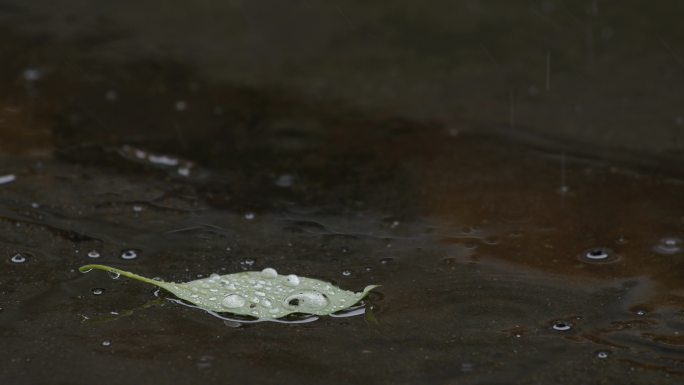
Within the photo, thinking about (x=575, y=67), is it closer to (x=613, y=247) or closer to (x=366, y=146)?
(x=366, y=146)

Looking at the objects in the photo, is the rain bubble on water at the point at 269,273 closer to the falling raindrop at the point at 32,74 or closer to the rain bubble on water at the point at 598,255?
the rain bubble on water at the point at 598,255

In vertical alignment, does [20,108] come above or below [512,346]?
above

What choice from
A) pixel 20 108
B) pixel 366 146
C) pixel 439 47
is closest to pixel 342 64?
pixel 439 47

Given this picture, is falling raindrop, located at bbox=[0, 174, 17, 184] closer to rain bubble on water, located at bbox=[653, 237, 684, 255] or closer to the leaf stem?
the leaf stem

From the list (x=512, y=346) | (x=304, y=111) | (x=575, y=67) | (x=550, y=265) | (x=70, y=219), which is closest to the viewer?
(x=512, y=346)

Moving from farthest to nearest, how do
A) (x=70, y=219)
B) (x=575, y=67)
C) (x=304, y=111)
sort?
(x=575, y=67), (x=304, y=111), (x=70, y=219)

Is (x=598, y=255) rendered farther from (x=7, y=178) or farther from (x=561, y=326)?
(x=7, y=178)

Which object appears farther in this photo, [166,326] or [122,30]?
[122,30]

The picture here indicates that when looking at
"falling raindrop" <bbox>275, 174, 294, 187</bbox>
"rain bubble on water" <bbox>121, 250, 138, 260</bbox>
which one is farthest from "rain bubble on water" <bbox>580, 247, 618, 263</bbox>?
"rain bubble on water" <bbox>121, 250, 138, 260</bbox>
